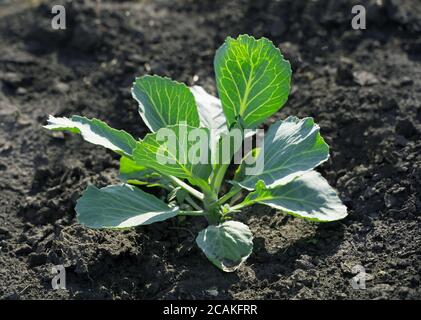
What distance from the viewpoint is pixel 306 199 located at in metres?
2.97

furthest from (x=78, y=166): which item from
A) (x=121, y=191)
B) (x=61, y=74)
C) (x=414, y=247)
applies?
(x=414, y=247)

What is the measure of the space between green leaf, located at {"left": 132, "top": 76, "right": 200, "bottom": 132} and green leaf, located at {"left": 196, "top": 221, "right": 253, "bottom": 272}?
52 cm

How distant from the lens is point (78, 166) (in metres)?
3.57

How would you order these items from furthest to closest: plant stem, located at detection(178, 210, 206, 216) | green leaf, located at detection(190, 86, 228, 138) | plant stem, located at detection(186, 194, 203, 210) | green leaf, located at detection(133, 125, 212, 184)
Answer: green leaf, located at detection(190, 86, 228, 138) → plant stem, located at detection(186, 194, 203, 210) → plant stem, located at detection(178, 210, 206, 216) → green leaf, located at detection(133, 125, 212, 184)

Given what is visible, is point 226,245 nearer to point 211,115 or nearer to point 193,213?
point 193,213

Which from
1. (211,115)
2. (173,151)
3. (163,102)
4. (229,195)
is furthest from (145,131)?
(173,151)

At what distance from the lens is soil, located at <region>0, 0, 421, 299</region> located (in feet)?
9.50

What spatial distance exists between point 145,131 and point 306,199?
1.15 m

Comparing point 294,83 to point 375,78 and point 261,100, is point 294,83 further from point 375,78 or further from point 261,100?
point 261,100

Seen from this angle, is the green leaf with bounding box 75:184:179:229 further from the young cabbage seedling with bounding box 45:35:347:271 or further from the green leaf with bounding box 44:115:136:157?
the green leaf with bounding box 44:115:136:157

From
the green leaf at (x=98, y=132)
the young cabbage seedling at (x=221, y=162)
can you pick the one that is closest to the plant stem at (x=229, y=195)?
the young cabbage seedling at (x=221, y=162)

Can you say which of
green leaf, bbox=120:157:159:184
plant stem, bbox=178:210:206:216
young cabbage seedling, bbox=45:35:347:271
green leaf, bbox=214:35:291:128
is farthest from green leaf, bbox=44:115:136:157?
green leaf, bbox=214:35:291:128

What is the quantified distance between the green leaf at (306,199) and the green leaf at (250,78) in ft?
1.12
